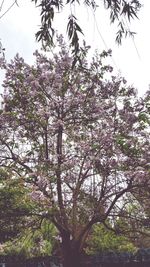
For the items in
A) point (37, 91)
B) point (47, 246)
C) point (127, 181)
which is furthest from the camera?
point (47, 246)

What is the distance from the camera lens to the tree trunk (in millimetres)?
15547

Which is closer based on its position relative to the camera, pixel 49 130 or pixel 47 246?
pixel 49 130

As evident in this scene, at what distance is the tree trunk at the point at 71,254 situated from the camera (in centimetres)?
1555

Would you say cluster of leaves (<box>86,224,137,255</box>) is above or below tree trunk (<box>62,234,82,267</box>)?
above

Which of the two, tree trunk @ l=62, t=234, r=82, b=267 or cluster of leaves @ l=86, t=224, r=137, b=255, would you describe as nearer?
tree trunk @ l=62, t=234, r=82, b=267

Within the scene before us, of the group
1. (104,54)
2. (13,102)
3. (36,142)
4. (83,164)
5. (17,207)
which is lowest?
(17,207)

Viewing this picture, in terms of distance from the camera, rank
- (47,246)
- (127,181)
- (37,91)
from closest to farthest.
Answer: (127,181) < (37,91) < (47,246)

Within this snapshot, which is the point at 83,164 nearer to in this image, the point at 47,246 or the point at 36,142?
the point at 36,142

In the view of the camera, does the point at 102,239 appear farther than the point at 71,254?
Yes

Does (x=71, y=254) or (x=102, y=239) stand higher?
(x=102, y=239)

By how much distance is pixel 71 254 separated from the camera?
51.3 feet

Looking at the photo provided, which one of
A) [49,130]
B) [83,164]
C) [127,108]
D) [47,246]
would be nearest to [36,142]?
[49,130]

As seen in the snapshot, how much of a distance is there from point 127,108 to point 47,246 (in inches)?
530

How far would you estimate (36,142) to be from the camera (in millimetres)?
15914
